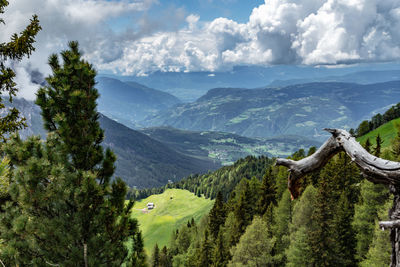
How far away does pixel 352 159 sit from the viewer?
362cm

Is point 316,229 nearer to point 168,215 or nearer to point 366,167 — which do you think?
point 366,167

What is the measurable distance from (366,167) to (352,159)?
0.64ft

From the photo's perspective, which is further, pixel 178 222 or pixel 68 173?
pixel 178 222

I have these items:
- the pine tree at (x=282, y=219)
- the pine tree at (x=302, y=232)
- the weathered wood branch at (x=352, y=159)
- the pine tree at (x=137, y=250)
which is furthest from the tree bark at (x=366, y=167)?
the pine tree at (x=282, y=219)

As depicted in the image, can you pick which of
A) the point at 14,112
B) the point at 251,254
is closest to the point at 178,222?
the point at 251,254

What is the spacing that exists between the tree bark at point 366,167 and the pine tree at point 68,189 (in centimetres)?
605

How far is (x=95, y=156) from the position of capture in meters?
8.41

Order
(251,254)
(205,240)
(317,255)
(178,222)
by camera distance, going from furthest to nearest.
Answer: (178,222), (205,240), (251,254), (317,255)

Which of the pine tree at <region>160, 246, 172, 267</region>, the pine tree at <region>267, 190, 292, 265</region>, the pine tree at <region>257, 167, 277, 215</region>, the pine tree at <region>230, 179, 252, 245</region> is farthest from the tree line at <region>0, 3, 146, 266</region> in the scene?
the pine tree at <region>160, 246, 172, 267</region>

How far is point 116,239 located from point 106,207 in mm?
1245

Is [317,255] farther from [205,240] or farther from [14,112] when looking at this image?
[14,112]

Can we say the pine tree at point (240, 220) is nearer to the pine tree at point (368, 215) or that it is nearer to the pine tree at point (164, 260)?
the pine tree at point (368, 215)

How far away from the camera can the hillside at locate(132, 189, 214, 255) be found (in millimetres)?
132938

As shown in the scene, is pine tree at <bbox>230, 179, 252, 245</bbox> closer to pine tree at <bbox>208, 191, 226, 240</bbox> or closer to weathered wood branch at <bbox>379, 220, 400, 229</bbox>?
pine tree at <bbox>208, 191, 226, 240</bbox>
